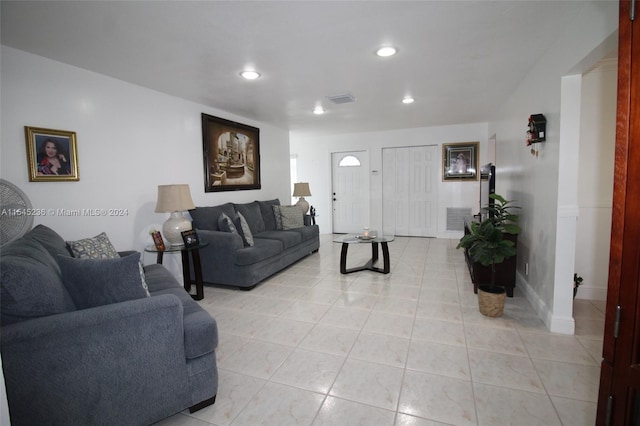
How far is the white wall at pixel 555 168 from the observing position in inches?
78.1

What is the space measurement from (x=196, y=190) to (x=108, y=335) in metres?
2.99

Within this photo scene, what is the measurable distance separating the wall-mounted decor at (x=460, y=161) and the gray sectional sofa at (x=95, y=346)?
5845 mm

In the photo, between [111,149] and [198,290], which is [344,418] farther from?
[111,149]

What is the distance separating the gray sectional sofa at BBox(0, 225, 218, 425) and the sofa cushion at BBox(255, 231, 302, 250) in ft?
8.22

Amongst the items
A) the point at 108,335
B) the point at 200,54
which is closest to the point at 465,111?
the point at 200,54

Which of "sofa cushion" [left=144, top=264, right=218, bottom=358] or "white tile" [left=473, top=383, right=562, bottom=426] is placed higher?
"sofa cushion" [left=144, top=264, right=218, bottom=358]

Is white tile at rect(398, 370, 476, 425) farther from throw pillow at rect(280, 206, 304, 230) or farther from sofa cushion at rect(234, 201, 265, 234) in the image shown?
throw pillow at rect(280, 206, 304, 230)

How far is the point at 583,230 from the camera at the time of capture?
309 cm

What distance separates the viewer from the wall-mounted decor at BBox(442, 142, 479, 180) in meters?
6.14

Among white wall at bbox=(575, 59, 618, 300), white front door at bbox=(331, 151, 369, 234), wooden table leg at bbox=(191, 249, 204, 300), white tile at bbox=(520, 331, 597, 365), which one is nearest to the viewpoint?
white tile at bbox=(520, 331, 597, 365)

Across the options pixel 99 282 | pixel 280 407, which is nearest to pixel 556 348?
pixel 280 407

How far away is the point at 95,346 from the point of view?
1.39 meters

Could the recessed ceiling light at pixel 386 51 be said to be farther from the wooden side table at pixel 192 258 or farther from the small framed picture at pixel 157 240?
the small framed picture at pixel 157 240

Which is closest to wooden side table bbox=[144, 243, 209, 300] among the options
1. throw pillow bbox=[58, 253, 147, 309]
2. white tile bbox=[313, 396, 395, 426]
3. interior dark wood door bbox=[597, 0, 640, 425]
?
throw pillow bbox=[58, 253, 147, 309]
